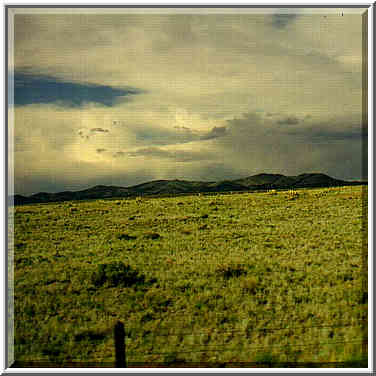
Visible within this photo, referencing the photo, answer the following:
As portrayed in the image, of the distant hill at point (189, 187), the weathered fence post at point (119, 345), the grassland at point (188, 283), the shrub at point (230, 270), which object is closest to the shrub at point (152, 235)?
the grassland at point (188, 283)

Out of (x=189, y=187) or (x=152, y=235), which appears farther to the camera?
(x=152, y=235)

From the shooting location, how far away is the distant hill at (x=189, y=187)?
557cm

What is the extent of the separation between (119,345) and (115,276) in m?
1.46

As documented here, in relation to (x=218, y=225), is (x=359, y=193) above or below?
above

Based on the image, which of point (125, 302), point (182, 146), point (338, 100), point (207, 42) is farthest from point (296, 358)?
point (207, 42)

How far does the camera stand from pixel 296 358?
14.0 ft

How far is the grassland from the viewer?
14.3 feet

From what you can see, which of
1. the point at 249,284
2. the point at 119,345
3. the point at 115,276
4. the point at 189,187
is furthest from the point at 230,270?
the point at 119,345

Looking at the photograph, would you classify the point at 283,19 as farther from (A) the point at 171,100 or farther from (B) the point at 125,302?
(B) the point at 125,302

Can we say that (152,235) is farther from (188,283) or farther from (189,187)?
(188,283)

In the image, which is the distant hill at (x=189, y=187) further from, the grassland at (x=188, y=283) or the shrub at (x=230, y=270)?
the shrub at (x=230, y=270)

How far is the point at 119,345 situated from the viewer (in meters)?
3.93

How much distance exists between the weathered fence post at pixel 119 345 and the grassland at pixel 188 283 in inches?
7.7

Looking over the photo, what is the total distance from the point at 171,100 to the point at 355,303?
4.36m
